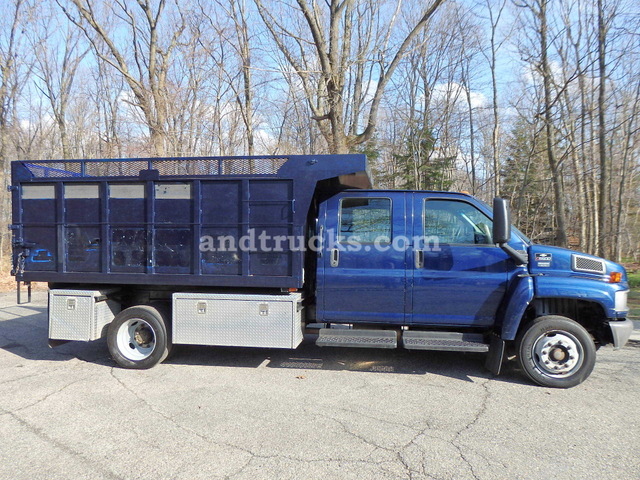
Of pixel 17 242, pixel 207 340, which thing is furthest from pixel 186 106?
pixel 207 340

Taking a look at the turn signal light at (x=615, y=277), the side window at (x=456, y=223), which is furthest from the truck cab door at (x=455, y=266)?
the turn signal light at (x=615, y=277)

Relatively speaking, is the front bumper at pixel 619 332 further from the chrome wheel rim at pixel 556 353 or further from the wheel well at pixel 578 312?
the chrome wheel rim at pixel 556 353

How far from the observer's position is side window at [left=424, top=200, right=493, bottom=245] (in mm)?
4742

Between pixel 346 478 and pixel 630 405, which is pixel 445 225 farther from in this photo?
pixel 346 478

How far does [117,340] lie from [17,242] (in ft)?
6.02

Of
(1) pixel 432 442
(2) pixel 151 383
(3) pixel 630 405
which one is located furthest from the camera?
(2) pixel 151 383

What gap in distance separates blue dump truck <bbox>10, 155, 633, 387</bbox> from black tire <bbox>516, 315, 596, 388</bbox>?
13 millimetres

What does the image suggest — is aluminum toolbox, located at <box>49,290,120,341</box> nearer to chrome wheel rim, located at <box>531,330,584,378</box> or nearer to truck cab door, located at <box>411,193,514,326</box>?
truck cab door, located at <box>411,193,514,326</box>

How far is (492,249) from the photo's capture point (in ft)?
15.3

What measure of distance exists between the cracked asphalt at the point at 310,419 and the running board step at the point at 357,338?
43cm

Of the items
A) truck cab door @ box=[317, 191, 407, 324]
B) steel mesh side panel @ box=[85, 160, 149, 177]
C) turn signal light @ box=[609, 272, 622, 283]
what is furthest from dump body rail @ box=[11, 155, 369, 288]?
turn signal light @ box=[609, 272, 622, 283]

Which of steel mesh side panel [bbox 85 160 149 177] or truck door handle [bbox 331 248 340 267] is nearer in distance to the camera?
truck door handle [bbox 331 248 340 267]

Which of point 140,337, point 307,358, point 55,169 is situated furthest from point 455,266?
point 55,169

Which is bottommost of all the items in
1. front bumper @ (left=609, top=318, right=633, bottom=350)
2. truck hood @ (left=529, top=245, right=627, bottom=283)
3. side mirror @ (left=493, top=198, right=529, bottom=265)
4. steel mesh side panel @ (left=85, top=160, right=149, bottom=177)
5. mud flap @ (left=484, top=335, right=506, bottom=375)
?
mud flap @ (left=484, top=335, right=506, bottom=375)
